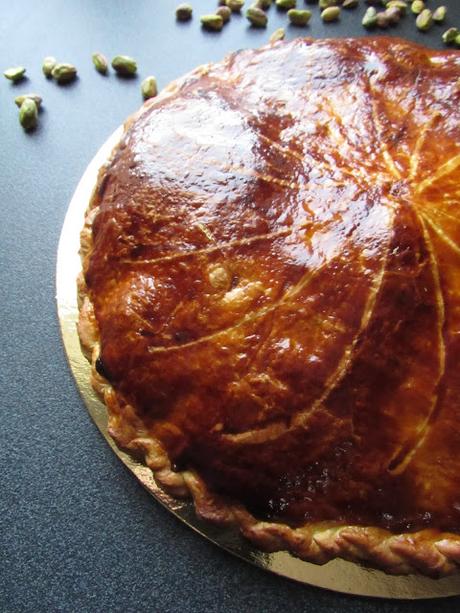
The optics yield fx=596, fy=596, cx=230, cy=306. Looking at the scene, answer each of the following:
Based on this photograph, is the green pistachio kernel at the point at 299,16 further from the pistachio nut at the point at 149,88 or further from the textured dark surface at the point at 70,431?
the pistachio nut at the point at 149,88

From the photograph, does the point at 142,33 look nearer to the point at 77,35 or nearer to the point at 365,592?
the point at 77,35

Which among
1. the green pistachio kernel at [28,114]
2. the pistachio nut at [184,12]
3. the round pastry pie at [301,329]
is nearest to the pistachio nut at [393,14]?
the pistachio nut at [184,12]

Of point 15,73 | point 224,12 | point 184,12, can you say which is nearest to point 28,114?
point 15,73

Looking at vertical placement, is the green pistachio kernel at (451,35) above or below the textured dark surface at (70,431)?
above

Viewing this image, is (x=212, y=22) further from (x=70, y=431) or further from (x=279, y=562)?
(x=279, y=562)

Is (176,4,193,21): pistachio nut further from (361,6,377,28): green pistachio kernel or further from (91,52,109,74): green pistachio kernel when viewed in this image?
(361,6,377,28): green pistachio kernel
